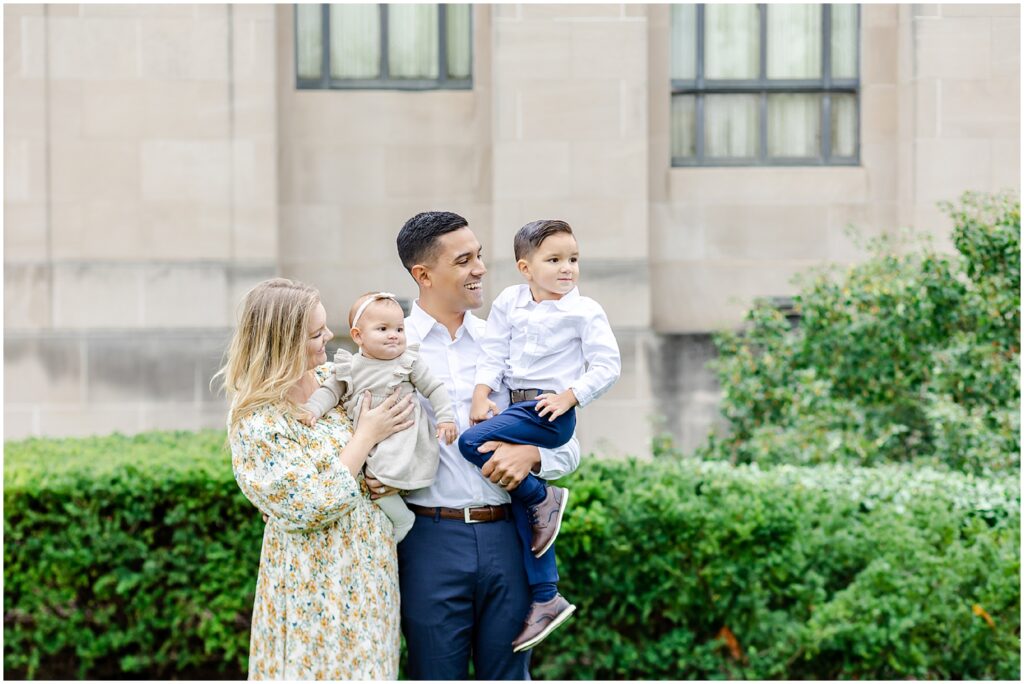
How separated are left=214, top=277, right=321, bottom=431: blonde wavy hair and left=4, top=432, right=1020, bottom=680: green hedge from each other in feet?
8.14

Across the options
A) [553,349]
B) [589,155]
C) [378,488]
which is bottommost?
[378,488]

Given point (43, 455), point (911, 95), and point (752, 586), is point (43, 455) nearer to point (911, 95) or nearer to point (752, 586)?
point (752, 586)

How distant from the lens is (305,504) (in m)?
3.41

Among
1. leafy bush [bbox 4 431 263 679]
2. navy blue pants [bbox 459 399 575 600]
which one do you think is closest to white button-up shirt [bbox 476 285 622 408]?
navy blue pants [bbox 459 399 575 600]

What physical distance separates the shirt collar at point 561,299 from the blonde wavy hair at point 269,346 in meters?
0.69

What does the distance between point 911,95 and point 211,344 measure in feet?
22.3

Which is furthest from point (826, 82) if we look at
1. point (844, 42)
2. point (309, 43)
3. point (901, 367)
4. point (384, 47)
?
point (309, 43)

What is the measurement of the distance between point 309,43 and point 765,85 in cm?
435

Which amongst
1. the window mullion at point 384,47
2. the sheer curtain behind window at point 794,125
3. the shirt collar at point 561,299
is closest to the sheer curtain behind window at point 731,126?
the sheer curtain behind window at point 794,125

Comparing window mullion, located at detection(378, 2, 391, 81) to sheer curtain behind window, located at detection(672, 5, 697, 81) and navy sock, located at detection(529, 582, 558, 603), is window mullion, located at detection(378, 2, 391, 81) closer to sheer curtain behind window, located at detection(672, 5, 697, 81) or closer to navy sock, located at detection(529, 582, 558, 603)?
sheer curtain behind window, located at detection(672, 5, 697, 81)

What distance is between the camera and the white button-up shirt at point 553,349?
358cm

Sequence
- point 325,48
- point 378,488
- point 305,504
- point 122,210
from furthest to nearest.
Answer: point 325,48 → point 122,210 → point 378,488 → point 305,504

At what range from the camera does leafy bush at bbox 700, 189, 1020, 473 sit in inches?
298

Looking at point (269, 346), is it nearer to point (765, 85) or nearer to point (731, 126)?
point (731, 126)
